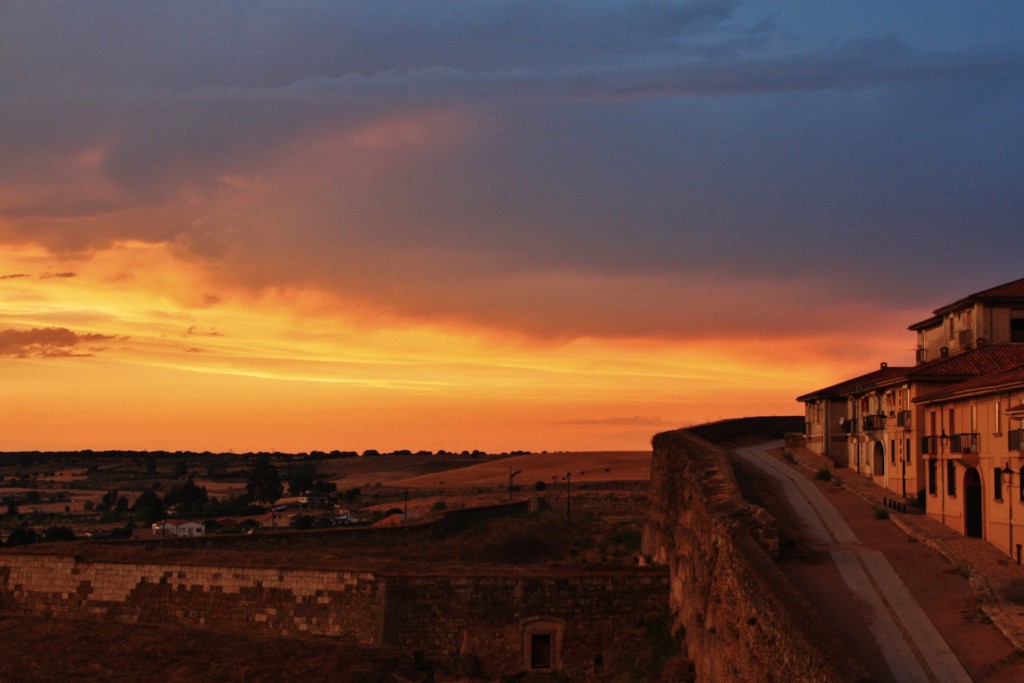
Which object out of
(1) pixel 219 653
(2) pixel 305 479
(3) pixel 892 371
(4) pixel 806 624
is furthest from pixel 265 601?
(2) pixel 305 479

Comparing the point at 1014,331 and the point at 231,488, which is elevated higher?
the point at 1014,331

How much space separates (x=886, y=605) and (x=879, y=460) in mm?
19738

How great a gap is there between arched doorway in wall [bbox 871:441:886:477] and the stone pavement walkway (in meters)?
4.57

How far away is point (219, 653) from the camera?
1089 inches

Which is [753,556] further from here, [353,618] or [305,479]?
[305,479]

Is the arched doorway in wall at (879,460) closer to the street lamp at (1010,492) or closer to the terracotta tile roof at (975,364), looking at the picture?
the terracotta tile roof at (975,364)

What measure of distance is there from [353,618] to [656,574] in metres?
7.57

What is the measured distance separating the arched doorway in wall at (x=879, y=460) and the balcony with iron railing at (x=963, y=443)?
9864 millimetres

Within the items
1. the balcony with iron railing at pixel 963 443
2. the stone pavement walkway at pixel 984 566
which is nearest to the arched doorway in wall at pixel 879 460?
the stone pavement walkway at pixel 984 566

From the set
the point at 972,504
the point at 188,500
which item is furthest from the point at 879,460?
the point at 188,500

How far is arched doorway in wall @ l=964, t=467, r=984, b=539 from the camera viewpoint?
1010 inches

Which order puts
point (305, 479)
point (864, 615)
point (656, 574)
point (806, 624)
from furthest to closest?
point (305, 479) → point (656, 574) → point (864, 615) → point (806, 624)

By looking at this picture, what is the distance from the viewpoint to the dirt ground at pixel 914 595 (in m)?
15.4

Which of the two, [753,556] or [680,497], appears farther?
[680,497]
